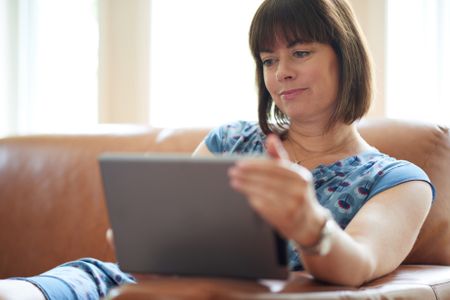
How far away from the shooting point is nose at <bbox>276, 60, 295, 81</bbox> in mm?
1424

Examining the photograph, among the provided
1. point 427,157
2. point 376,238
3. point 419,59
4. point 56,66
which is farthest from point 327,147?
point 56,66

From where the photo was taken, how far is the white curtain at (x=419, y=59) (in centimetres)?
218

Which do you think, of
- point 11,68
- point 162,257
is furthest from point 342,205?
point 11,68

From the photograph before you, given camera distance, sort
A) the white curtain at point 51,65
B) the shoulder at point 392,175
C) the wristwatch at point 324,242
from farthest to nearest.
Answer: the white curtain at point 51,65 < the shoulder at point 392,175 < the wristwatch at point 324,242

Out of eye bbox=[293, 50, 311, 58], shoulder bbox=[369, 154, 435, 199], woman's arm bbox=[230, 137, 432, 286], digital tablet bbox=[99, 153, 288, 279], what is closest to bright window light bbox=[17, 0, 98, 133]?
eye bbox=[293, 50, 311, 58]

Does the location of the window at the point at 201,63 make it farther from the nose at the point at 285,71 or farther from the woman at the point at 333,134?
the nose at the point at 285,71

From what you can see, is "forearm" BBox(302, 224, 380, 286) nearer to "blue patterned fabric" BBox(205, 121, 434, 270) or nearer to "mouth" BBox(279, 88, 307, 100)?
"blue patterned fabric" BBox(205, 121, 434, 270)

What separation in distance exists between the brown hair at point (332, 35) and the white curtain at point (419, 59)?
73 centimetres

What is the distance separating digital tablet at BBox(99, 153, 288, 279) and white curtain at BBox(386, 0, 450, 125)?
140 cm

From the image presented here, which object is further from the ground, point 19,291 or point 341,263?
point 341,263

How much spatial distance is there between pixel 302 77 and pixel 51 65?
1495 millimetres

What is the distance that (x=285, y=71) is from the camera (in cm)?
143

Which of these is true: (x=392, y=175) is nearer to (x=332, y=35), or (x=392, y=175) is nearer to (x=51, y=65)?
(x=332, y=35)

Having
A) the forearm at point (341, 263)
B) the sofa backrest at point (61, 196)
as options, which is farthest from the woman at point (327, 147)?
the sofa backrest at point (61, 196)
